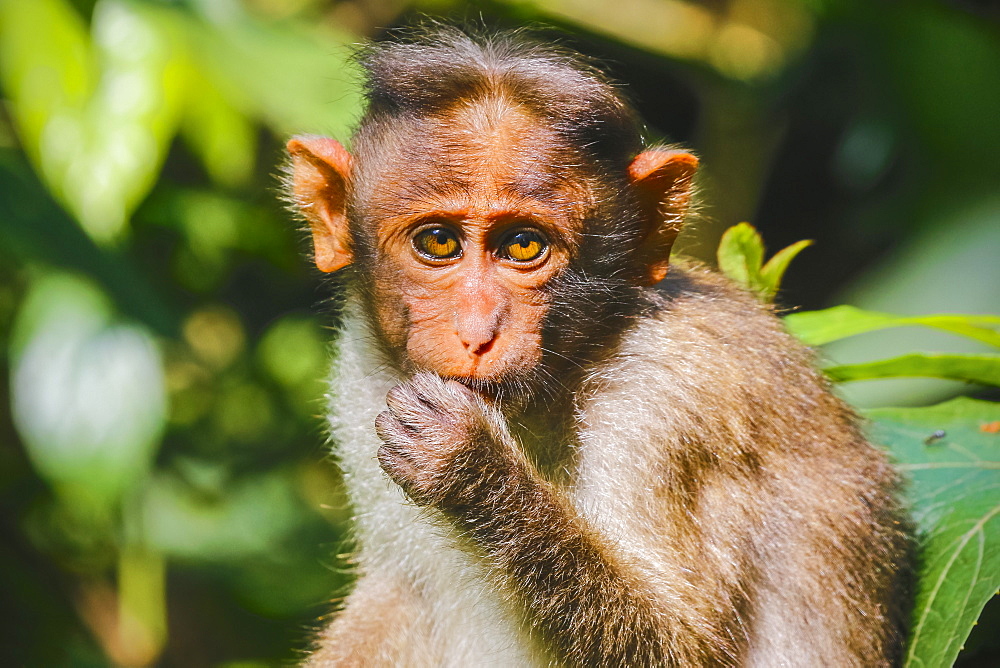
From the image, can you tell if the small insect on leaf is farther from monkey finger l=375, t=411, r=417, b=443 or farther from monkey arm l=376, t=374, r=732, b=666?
monkey finger l=375, t=411, r=417, b=443

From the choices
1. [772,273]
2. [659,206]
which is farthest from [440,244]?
[772,273]

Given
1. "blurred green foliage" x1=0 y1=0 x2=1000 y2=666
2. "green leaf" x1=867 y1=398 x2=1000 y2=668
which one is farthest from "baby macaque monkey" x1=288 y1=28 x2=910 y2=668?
"blurred green foliage" x1=0 y1=0 x2=1000 y2=666

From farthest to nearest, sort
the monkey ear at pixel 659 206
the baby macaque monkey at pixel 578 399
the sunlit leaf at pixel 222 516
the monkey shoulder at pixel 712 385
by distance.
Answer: the sunlit leaf at pixel 222 516
the monkey ear at pixel 659 206
the monkey shoulder at pixel 712 385
the baby macaque monkey at pixel 578 399

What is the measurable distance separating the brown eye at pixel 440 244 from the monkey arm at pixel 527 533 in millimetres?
400

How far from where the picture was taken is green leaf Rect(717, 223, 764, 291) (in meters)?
3.62

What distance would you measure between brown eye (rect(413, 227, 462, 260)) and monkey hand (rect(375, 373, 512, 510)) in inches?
15.0

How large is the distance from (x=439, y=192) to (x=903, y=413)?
6.16 feet

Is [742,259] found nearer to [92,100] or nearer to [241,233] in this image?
[92,100]

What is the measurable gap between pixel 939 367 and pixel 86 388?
397cm

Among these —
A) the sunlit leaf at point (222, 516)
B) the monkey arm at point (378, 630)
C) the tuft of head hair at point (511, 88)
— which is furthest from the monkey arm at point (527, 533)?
the sunlit leaf at point (222, 516)

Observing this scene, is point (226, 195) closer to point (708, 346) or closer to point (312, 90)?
point (312, 90)

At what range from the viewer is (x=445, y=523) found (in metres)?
2.76

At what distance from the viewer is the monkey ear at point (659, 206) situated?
9.96 ft

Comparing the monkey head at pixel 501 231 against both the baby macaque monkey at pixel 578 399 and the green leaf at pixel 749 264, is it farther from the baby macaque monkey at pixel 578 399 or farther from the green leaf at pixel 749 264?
the green leaf at pixel 749 264
